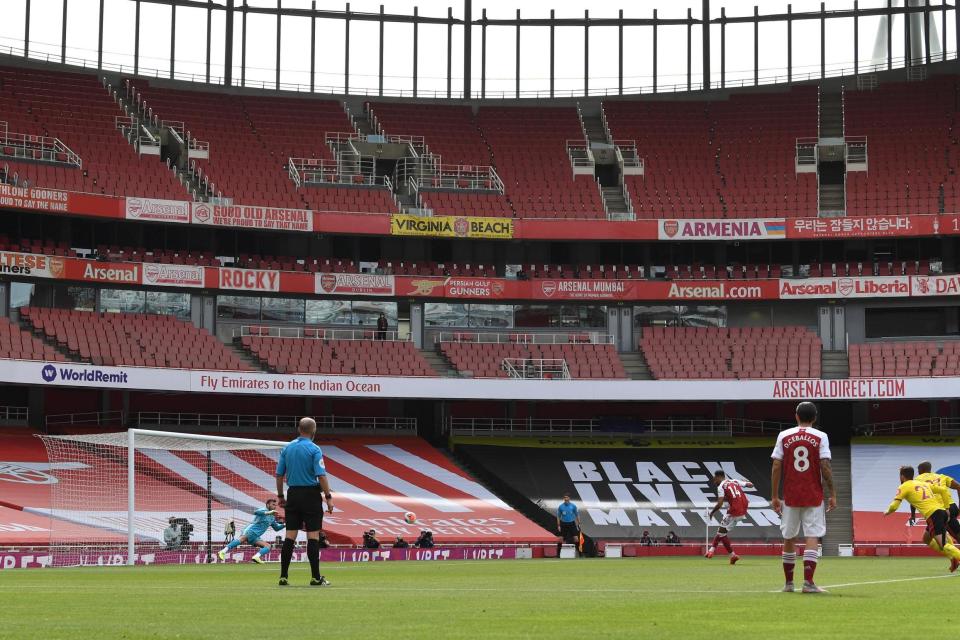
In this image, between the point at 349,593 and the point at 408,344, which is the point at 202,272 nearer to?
the point at 408,344

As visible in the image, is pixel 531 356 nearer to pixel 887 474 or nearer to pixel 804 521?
pixel 887 474

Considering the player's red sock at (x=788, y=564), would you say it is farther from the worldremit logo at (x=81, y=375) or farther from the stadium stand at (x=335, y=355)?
the stadium stand at (x=335, y=355)

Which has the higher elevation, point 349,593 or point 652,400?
point 652,400

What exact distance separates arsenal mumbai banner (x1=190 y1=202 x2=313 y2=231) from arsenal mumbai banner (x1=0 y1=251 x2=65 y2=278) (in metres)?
5.78

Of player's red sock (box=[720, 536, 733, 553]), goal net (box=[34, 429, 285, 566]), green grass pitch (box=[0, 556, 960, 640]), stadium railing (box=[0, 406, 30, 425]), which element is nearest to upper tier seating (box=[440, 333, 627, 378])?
goal net (box=[34, 429, 285, 566])

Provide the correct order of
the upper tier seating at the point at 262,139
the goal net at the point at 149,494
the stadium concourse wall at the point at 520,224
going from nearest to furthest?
the goal net at the point at 149,494, the stadium concourse wall at the point at 520,224, the upper tier seating at the point at 262,139

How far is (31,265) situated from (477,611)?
146 ft

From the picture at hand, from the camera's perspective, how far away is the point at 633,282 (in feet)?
192

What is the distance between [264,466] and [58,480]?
6.59m

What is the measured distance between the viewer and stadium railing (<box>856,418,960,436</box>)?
56.2 m

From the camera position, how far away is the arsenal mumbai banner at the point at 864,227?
187ft

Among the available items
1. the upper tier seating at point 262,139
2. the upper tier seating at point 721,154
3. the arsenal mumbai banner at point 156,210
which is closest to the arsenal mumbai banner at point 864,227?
the upper tier seating at point 721,154

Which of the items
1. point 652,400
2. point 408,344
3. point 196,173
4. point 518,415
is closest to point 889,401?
point 652,400

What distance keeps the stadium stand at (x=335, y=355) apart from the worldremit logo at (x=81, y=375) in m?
7.17
